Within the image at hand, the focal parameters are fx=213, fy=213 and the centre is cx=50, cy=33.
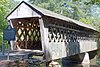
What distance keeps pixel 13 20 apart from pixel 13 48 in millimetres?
1497

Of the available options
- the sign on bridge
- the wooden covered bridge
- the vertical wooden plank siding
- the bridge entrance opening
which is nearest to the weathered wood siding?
the wooden covered bridge

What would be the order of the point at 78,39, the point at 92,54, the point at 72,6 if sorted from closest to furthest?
the point at 78,39 < the point at 92,54 < the point at 72,6

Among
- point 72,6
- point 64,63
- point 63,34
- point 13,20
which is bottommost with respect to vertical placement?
point 64,63

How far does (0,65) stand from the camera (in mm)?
6469

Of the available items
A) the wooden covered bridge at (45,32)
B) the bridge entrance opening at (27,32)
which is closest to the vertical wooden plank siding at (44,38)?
the wooden covered bridge at (45,32)

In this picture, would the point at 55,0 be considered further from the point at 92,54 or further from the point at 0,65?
the point at 0,65

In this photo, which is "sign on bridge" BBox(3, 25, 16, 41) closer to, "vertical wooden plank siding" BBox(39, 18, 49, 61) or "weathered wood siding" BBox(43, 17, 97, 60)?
"vertical wooden plank siding" BBox(39, 18, 49, 61)

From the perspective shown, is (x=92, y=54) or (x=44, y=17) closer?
(x=44, y=17)

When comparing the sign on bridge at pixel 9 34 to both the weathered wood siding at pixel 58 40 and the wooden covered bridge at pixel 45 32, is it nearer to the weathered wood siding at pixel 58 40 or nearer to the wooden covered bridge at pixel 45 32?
the wooden covered bridge at pixel 45 32

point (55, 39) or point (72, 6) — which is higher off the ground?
point (72, 6)

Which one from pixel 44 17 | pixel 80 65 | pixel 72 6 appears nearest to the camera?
pixel 44 17

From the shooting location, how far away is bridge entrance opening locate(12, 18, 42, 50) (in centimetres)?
1216

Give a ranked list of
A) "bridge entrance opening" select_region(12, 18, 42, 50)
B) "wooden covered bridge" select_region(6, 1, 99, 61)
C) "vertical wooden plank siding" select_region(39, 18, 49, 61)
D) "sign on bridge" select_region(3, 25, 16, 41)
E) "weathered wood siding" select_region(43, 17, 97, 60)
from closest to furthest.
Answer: "sign on bridge" select_region(3, 25, 16, 41), "vertical wooden plank siding" select_region(39, 18, 49, 61), "wooden covered bridge" select_region(6, 1, 99, 61), "weathered wood siding" select_region(43, 17, 97, 60), "bridge entrance opening" select_region(12, 18, 42, 50)

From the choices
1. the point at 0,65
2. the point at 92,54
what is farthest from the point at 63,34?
the point at 92,54
